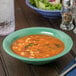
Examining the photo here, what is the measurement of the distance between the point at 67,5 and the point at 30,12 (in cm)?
28

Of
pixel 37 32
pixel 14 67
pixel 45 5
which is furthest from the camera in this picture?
pixel 45 5

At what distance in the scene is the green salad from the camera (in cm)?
132

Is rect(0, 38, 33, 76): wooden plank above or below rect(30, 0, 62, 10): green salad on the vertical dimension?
below

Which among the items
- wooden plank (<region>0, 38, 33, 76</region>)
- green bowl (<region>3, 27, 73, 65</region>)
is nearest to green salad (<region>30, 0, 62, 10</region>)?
green bowl (<region>3, 27, 73, 65</region>)

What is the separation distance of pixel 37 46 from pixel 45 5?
396 mm

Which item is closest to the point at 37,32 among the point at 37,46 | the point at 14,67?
the point at 37,46

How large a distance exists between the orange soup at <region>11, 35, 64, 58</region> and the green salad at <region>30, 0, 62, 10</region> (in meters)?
0.28

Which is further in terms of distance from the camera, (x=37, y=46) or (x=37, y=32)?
(x=37, y=32)

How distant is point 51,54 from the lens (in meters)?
0.94

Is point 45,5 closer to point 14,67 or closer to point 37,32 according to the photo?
point 37,32

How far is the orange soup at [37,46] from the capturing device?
3.09 feet

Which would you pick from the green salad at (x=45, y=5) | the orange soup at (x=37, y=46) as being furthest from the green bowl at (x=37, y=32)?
the green salad at (x=45, y=5)

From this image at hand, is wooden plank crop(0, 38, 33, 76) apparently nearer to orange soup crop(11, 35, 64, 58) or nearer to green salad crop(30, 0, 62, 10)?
orange soup crop(11, 35, 64, 58)

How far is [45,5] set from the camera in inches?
52.1
